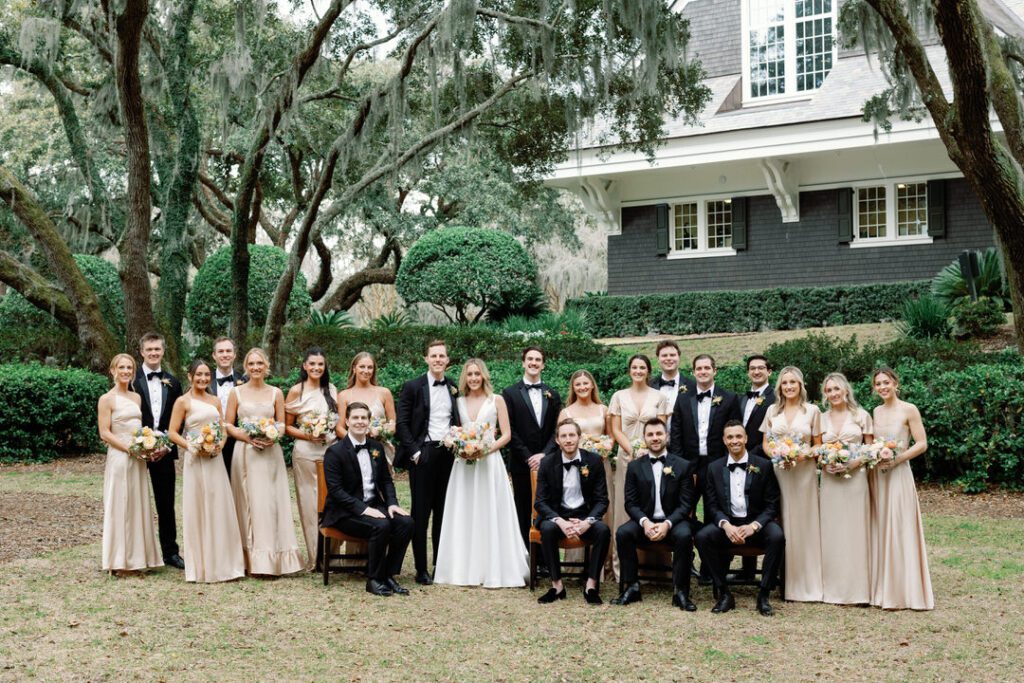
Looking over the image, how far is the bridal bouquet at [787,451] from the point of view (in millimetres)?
7496

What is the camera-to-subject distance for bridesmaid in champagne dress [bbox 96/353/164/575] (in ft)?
27.3

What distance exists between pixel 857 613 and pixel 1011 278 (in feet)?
20.6

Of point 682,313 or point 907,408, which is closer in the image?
point 907,408

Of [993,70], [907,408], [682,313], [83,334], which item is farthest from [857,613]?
[682,313]

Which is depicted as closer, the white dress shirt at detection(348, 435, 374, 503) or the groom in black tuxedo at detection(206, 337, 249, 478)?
the white dress shirt at detection(348, 435, 374, 503)

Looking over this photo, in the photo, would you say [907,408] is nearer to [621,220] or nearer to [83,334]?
[83,334]

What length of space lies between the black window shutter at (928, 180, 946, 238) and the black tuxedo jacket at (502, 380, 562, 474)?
14.8 metres

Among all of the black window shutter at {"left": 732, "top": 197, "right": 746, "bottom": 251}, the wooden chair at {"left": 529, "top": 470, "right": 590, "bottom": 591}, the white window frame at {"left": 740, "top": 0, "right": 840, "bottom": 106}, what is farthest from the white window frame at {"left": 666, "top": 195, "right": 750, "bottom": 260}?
the wooden chair at {"left": 529, "top": 470, "right": 590, "bottom": 591}

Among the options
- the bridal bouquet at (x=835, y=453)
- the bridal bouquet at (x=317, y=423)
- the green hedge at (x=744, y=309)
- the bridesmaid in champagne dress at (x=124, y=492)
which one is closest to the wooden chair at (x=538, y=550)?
the bridal bouquet at (x=317, y=423)

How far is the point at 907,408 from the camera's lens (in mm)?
7699

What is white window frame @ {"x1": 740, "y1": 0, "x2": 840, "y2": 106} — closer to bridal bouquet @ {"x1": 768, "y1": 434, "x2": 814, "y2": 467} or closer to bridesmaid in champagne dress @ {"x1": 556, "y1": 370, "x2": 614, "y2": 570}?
bridesmaid in champagne dress @ {"x1": 556, "y1": 370, "x2": 614, "y2": 570}

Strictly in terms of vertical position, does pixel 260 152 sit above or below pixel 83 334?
above

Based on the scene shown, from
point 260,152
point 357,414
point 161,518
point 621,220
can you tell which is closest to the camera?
point 357,414

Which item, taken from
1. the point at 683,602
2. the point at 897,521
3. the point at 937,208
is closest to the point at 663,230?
the point at 937,208
